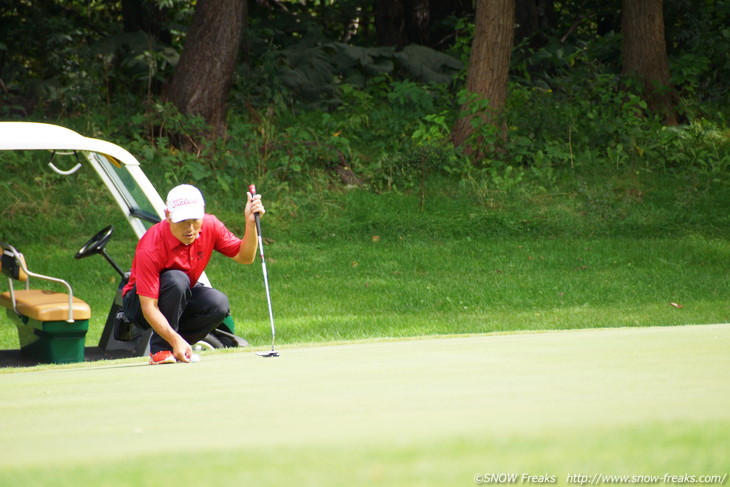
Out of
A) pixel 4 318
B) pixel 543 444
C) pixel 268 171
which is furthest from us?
pixel 268 171

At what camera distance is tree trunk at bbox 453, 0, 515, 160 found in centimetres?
1338

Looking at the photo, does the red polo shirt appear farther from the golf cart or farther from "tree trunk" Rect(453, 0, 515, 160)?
"tree trunk" Rect(453, 0, 515, 160)

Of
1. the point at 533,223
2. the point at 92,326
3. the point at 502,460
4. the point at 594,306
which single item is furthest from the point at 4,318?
the point at 502,460

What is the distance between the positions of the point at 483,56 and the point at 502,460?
471 inches

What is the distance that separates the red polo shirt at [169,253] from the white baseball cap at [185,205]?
9.4 inches

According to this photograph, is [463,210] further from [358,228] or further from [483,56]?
[483,56]

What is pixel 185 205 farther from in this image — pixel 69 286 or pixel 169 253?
pixel 69 286

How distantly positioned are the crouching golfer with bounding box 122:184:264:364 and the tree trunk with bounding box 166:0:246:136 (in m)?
8.00

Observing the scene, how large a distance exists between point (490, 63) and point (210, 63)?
144 inches

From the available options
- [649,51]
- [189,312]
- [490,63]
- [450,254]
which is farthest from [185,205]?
[649,51]

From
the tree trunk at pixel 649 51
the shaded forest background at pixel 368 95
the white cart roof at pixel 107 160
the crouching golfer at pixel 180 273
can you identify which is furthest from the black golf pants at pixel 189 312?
the tree trunk at pixel 649 51

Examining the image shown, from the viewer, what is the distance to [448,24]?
1823 centimetres

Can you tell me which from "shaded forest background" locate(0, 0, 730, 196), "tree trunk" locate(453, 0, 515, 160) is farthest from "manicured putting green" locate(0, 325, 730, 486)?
"tree trunk" locate(453, 0, 515, 160)

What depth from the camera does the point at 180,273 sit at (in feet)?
17.3
